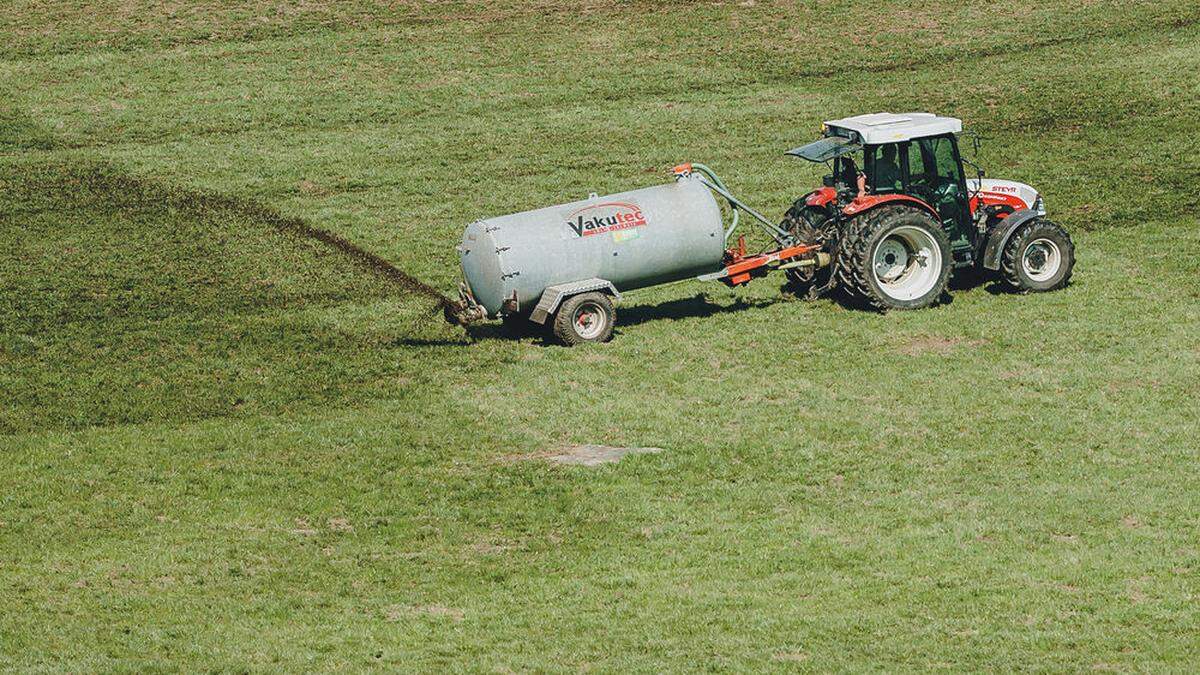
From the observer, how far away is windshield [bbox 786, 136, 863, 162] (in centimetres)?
2148

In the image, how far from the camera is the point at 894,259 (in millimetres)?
21734

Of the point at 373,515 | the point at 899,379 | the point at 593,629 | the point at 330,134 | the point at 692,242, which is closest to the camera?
the point at 593,629

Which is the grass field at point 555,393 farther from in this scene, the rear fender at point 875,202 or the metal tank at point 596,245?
the rear fender at point 875,202

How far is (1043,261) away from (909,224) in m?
2.54

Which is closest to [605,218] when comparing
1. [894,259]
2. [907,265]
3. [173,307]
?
[894,259]

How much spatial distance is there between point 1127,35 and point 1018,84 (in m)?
4.51

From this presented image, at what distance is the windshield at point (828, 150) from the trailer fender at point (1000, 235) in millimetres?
2228

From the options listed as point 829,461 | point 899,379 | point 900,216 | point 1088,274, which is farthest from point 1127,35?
point 829,461

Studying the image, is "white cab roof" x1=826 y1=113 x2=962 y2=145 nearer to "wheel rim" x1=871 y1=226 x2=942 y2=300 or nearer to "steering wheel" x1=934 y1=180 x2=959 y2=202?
"steering wheel" x1=934 y1=180 x2=959 y2=202

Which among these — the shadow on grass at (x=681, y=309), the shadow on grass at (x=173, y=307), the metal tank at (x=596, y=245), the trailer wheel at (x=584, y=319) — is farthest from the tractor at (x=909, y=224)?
the shadow on grass at (x=173, y=307)

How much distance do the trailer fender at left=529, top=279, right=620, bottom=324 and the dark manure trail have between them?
358 centimetres

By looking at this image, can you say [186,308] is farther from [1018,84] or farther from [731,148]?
[1018,84]

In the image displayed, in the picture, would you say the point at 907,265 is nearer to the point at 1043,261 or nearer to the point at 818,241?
the point at 818,241

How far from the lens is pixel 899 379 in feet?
62.6
